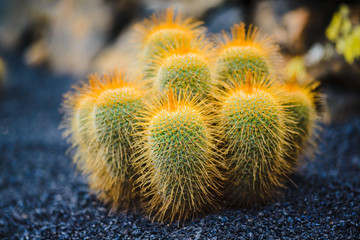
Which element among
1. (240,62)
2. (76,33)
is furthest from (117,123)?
(76,33)

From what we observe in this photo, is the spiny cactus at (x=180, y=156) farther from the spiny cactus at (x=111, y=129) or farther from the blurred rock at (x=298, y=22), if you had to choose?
the blurred rock at (x=298, y=22)

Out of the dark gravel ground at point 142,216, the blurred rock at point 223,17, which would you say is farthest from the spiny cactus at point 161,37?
the blurred rock at point 223,17

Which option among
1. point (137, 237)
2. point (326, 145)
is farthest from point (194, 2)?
point (137, 237)

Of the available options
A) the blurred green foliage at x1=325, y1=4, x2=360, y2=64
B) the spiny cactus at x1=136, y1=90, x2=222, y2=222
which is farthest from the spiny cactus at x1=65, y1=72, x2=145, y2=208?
the blurred green foliage at x1=325, y1=4, x2=360, y2=64

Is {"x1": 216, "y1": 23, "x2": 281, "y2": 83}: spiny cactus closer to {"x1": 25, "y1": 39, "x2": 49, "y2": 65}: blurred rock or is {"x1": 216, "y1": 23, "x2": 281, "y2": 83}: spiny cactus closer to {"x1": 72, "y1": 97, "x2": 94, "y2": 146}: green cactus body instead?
{"x1": 72, "y1": 97, "x2": 94, "y2": 146}: green cactus body

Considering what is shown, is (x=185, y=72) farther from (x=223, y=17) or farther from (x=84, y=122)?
(x=223, y=17)

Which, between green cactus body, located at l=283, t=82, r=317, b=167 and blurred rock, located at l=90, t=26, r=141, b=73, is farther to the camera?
blurred rock, located at l=90, t=26, r=141, b=73

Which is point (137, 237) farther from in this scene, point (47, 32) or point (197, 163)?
point (47, 32)

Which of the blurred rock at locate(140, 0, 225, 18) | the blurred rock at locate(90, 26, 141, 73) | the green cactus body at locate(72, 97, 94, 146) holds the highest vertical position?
the blurred rock at locate(140, 0, 225, 18)
